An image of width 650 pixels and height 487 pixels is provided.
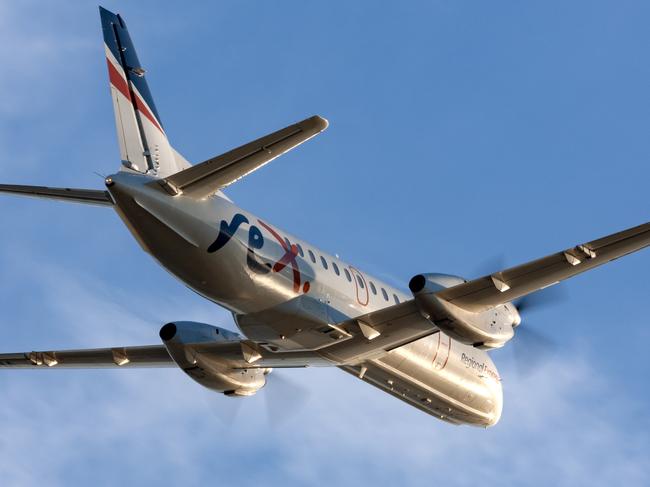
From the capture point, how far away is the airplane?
2606 cm

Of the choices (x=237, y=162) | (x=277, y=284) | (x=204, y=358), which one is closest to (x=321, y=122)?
(x=237, y=162)

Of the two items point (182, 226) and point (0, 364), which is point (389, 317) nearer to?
point (182, 226)

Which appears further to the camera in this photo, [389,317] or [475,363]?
[475,363]

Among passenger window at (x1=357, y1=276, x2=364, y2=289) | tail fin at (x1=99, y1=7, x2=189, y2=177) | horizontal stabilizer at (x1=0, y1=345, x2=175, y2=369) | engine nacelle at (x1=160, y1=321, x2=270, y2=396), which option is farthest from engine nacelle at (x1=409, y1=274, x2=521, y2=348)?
horizontal stabilizer at (x1=0, y1=345, x2=175, y2=369)

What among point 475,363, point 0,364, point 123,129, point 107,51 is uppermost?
point 107,51

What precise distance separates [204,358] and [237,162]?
926cm

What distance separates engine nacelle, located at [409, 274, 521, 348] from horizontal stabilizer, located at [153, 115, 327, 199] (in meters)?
5.48

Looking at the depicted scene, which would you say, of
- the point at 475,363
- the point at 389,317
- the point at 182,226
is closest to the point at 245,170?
the point at 182,226

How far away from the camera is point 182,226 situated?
26250 millimetres

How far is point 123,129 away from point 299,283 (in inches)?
222

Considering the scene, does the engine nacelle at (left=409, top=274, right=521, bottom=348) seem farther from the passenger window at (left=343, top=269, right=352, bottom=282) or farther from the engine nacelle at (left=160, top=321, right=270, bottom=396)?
the engine nacelle at (left=160, top=321, right=270, bottom=396)

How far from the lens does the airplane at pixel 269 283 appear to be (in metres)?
26.1

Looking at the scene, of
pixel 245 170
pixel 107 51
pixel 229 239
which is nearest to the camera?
pixel 245 170

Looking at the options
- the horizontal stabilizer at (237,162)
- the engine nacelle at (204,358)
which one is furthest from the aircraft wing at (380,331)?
the horizontal stabilizer at (237,162)
